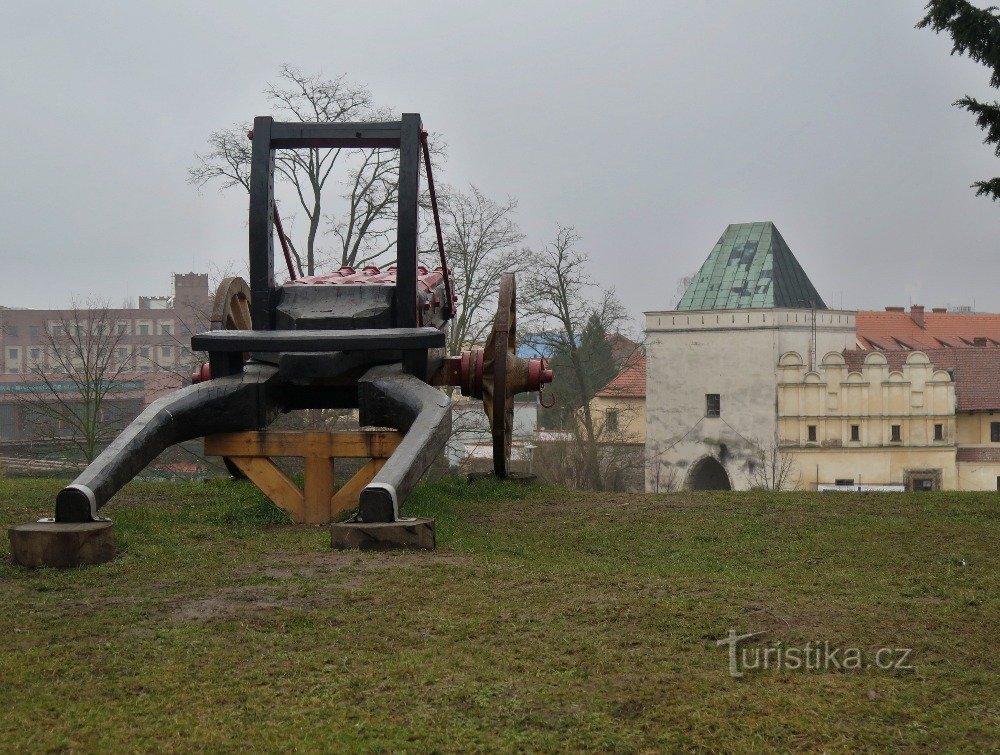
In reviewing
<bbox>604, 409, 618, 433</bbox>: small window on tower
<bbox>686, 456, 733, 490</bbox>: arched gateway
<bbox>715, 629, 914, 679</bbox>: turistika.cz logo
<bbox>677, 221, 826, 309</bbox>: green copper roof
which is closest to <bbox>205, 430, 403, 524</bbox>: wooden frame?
<bbox>715, 629, 914, 679</bbox>: turistika.cz logo

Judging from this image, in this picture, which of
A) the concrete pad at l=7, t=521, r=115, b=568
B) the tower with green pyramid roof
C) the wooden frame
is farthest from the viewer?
the tower with green pyramid roof

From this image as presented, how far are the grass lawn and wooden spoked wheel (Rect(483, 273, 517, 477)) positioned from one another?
7.09ft

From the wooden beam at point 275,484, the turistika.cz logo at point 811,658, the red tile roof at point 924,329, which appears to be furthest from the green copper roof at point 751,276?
the turistika.cz logo at point 811,658

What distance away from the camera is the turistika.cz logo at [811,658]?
4.21 meters

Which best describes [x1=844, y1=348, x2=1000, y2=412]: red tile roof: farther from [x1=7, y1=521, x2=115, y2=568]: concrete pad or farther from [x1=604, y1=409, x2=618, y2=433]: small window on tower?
[x1=7, y1=521, x2=115, y2=568]: concrete pad

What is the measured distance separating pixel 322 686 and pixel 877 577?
3.18m

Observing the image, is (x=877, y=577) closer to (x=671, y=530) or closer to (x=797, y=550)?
(x=797, y=550)

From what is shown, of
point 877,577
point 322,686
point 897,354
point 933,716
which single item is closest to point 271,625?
point 322,686

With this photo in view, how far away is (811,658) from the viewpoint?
4305mm

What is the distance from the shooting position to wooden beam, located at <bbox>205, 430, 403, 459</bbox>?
8.05 metres

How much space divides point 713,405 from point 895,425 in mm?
6461

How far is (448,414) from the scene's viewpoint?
7.92 m

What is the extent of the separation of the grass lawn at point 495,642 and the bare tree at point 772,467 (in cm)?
3640

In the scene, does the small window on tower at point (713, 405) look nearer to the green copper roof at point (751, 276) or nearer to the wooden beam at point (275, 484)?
the green copper roof at point (751, 276)
